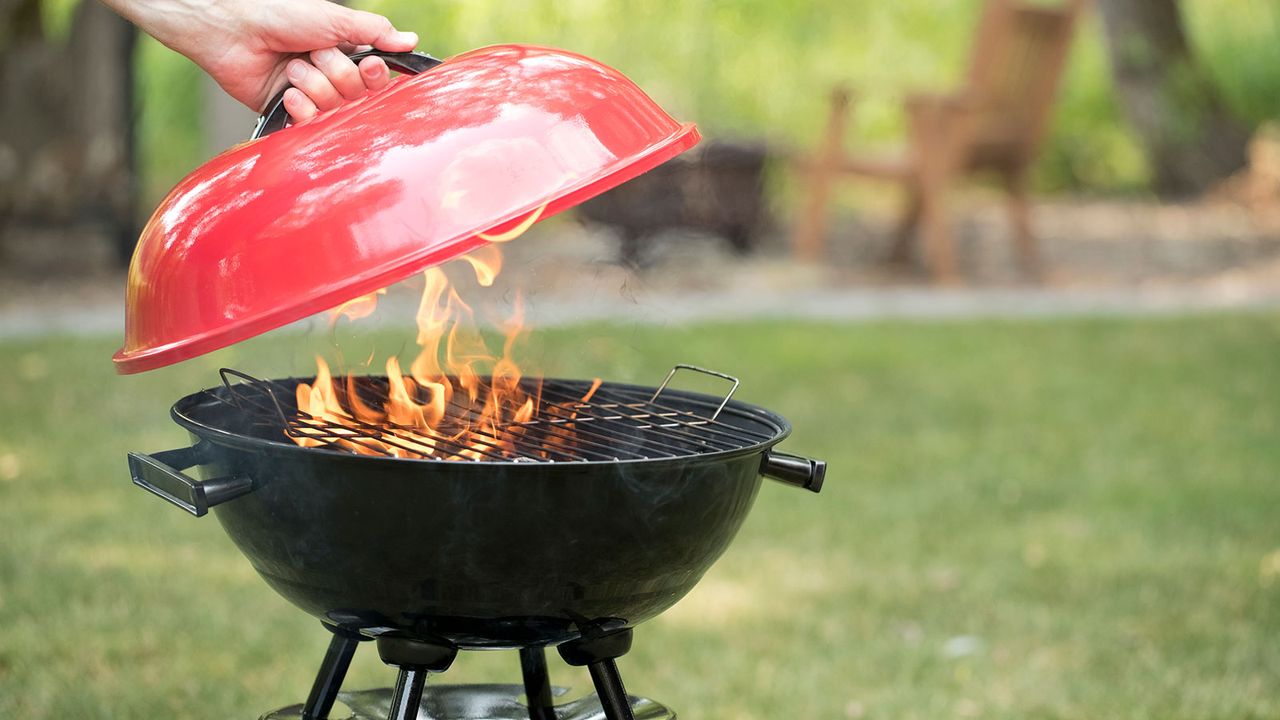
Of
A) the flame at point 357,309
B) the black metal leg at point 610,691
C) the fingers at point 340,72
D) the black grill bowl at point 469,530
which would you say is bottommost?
the black metal leg at point 610,691

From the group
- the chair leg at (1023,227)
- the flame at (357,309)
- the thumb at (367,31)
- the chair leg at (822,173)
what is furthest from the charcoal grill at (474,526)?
the chair leg at (1023,227)

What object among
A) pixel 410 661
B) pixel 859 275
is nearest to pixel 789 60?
pixel 859 275

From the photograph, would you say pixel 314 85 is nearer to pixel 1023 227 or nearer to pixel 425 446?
pixel 425 446

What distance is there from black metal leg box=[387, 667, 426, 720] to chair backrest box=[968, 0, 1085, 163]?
643cm

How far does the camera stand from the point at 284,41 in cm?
186

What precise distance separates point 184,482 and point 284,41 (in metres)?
0.61

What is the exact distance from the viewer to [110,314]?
22.2 feet

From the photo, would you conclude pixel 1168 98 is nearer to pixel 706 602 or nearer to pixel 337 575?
pixel 706 602

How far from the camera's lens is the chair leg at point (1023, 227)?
8116 millimetres

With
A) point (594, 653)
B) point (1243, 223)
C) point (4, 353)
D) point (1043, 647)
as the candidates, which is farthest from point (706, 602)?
point (1243, 223)

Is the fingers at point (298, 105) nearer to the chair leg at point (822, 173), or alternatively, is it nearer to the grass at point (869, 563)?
the grass at point (869, 563)

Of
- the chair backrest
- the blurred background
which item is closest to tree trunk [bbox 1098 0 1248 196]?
the blurred background

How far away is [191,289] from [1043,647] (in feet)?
7.50

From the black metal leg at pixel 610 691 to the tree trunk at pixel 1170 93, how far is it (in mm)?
9472
